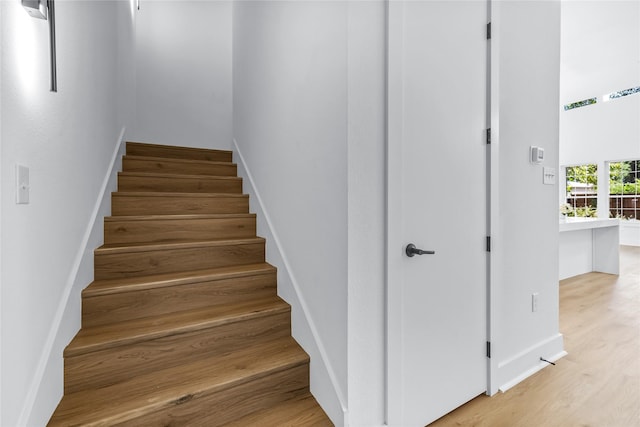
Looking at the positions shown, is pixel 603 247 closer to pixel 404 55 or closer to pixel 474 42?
pixel 474 42

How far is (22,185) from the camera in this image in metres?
0.97

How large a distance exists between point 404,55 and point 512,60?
0.94 m

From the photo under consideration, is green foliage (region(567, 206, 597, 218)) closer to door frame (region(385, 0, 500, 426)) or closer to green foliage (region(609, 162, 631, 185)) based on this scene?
green foliage (region(609, 162, 631, 185))

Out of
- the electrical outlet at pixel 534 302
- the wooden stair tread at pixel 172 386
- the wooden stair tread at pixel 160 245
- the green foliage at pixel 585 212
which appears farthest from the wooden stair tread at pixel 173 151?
the green foliage at pixel 585 212

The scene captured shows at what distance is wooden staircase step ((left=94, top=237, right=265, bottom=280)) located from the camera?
5.67 feet

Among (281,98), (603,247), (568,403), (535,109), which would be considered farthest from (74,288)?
(603,247)

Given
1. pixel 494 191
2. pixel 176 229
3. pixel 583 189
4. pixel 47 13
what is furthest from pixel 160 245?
pixel 583 189

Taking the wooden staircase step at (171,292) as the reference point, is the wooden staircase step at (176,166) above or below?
above

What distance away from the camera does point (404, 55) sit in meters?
1.34

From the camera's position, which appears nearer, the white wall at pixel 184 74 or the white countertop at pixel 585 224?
the white countertop at pixel 585 224

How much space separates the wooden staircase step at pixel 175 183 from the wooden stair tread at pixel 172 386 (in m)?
1.59

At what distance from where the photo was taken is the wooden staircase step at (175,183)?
95.0 inches

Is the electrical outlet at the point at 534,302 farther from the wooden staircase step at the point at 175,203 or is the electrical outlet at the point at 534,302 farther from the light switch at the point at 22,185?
the light switch at the point at 22,185

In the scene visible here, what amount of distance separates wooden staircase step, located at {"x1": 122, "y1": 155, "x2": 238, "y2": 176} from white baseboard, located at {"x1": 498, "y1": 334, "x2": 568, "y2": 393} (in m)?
2.74
